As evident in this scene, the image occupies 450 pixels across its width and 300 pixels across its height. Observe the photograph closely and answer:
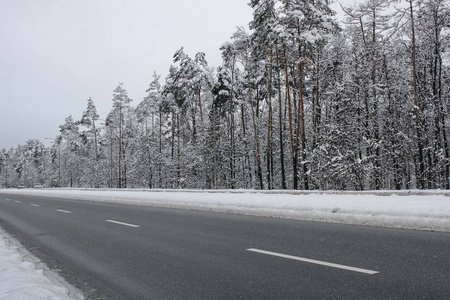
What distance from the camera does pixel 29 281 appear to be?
4.92 m

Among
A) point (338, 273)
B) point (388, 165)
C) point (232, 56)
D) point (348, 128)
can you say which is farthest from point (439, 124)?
point (338, 273)

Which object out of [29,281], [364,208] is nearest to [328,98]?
[364,208]

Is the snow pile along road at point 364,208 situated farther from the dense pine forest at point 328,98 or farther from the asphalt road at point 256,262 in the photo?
the dense pine forest at point 328,98

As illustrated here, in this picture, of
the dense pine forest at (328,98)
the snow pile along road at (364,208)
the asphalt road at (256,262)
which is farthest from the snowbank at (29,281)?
the dense pine forest at (328,98)

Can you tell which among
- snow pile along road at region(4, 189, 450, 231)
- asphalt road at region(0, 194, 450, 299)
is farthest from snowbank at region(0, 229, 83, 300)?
snow pile along road at region(4, 189, 450, 231)

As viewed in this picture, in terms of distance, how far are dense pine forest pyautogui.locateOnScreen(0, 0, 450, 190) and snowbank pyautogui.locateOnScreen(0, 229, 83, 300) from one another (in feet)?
47.7

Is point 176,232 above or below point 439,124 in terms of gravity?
below

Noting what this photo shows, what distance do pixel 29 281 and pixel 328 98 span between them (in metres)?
20.4

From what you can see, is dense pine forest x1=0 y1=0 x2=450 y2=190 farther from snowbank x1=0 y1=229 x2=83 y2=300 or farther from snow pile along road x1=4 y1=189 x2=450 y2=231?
snowbank x1=0 y1=229 x2=83 y2=300

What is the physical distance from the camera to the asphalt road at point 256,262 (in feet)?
13.7

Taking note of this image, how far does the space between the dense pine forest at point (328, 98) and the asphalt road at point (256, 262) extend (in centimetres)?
1088

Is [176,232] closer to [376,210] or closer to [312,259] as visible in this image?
[312,259]

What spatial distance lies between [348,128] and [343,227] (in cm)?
1131

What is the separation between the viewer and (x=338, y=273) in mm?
4617
